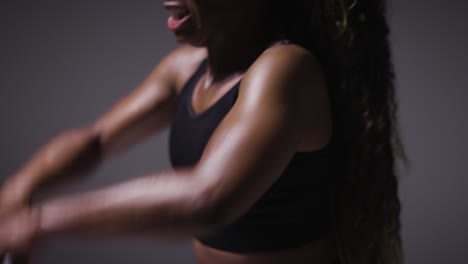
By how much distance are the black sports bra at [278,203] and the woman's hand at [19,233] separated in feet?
0.76

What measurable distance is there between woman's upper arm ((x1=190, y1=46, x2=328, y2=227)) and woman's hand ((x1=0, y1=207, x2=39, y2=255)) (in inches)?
6.9

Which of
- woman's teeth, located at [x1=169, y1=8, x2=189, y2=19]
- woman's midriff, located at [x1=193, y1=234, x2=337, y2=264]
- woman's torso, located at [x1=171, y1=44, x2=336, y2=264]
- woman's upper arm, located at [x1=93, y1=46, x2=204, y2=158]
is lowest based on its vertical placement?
woman's midriff, located at [x1=193, y1=234, x2=337, y2=264]

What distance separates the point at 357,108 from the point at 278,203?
6.0 inches

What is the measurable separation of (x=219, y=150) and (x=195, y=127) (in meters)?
0.21

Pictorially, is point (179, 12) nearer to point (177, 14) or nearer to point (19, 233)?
point (177, 14)

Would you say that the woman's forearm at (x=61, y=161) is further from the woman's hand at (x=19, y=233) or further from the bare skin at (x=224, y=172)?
the woman's hand at (x=19, y=233)

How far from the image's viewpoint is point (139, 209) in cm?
56

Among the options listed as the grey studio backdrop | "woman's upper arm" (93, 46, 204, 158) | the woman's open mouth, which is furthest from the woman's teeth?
the grey studio backdrop

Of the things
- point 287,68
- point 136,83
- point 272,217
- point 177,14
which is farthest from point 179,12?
point 136,83

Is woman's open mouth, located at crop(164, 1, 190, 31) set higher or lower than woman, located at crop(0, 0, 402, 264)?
higher

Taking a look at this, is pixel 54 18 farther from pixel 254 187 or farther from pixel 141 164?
pixel 254 187

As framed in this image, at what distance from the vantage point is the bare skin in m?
0.55

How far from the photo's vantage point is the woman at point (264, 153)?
56 centimetres

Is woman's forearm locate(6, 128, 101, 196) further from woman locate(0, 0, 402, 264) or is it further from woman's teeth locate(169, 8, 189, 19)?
woman's teeth locate(169, 8, 189, 19)
